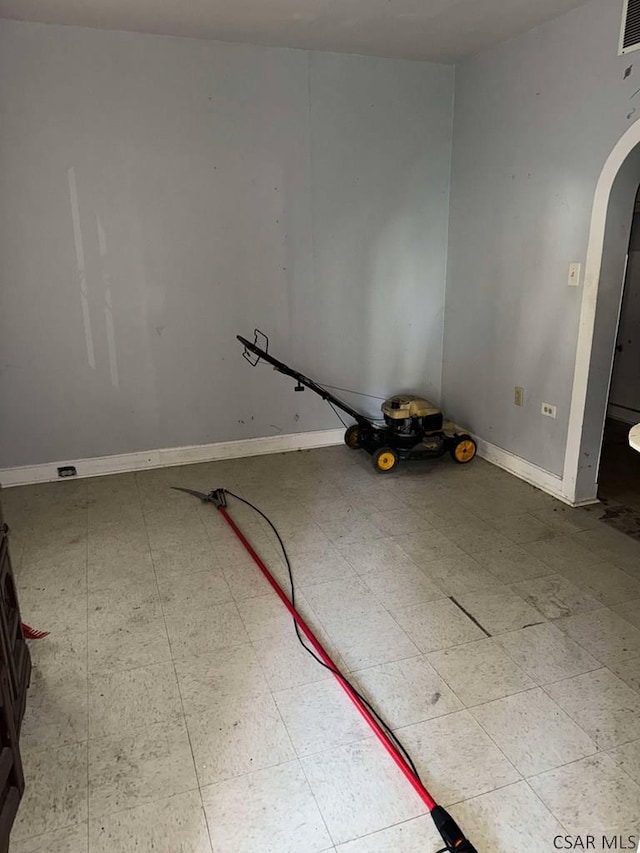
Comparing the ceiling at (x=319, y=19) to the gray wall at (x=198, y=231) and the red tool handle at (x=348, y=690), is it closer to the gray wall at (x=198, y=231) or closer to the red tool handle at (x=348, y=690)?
the gray wall at (x=198, y=231)

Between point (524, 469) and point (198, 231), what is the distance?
96.9 inches

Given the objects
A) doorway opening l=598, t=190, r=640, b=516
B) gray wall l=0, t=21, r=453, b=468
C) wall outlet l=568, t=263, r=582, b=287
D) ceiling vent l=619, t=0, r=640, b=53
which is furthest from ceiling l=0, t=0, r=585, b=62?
doorway opening l=598, t=190, r=640, b=516

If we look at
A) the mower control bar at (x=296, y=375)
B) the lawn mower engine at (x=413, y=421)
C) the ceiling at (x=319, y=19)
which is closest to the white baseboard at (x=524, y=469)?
the lawn mower engine at (x=413, y=421)

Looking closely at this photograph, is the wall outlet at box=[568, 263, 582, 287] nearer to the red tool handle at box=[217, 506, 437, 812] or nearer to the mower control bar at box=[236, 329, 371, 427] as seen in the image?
the mower control bar at box=[236, 329, 371, 427]

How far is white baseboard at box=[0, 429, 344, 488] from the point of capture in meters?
3.63

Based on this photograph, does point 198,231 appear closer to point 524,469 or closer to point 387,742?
point 524,469

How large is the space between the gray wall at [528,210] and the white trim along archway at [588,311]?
0.06 m

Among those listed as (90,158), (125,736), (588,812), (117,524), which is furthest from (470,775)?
(90,158)

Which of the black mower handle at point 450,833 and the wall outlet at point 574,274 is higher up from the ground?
the wall outlet at point 574,274

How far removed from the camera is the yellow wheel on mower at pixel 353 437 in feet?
13.5

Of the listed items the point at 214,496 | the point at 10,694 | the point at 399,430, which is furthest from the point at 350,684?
the point at 399,430

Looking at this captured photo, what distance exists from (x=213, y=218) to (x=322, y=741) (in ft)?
9.73

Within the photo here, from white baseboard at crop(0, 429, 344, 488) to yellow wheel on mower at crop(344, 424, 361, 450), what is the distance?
16cm

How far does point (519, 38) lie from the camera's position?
3246 millimetres
